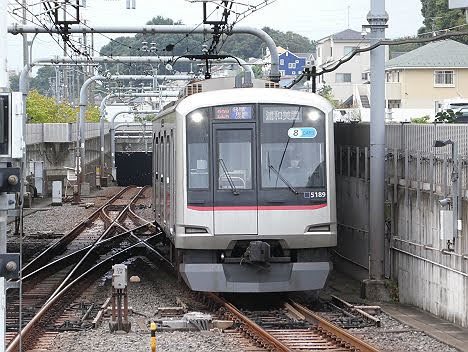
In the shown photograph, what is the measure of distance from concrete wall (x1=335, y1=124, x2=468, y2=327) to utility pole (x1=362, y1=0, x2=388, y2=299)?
0.24 m

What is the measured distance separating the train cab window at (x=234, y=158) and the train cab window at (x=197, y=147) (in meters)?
0.18

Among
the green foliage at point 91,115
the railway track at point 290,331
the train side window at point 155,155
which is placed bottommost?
the railway track at point 290,331

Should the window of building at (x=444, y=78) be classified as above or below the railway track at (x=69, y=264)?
above

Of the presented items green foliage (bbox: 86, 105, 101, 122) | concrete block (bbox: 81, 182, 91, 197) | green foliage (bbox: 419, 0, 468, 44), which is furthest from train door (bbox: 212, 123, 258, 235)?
green foliage (bbox: 86, 105, 101, 122)

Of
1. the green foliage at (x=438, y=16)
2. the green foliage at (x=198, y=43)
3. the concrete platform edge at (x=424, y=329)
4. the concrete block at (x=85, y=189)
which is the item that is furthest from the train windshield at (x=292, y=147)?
the green foliage at (x=198, y=43)

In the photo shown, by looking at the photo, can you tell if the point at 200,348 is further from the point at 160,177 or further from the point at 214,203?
the point at 160,177

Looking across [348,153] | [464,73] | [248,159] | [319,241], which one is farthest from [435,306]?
[464,73]

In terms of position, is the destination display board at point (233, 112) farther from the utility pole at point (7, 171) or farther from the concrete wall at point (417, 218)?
the utility pole at point (7, 171)

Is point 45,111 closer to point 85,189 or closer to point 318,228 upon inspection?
point 85,189

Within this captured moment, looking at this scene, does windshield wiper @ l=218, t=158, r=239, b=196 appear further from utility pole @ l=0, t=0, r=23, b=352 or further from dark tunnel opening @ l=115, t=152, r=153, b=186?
dark tunnel opening @ l=115, t=152, r=153, b=186

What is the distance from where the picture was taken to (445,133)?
14.4 meters

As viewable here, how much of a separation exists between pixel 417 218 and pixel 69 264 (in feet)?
28.9

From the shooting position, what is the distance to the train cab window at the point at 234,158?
15117mm

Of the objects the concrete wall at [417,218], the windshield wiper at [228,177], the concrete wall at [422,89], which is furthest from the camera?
the concrete wall at [422,89]
